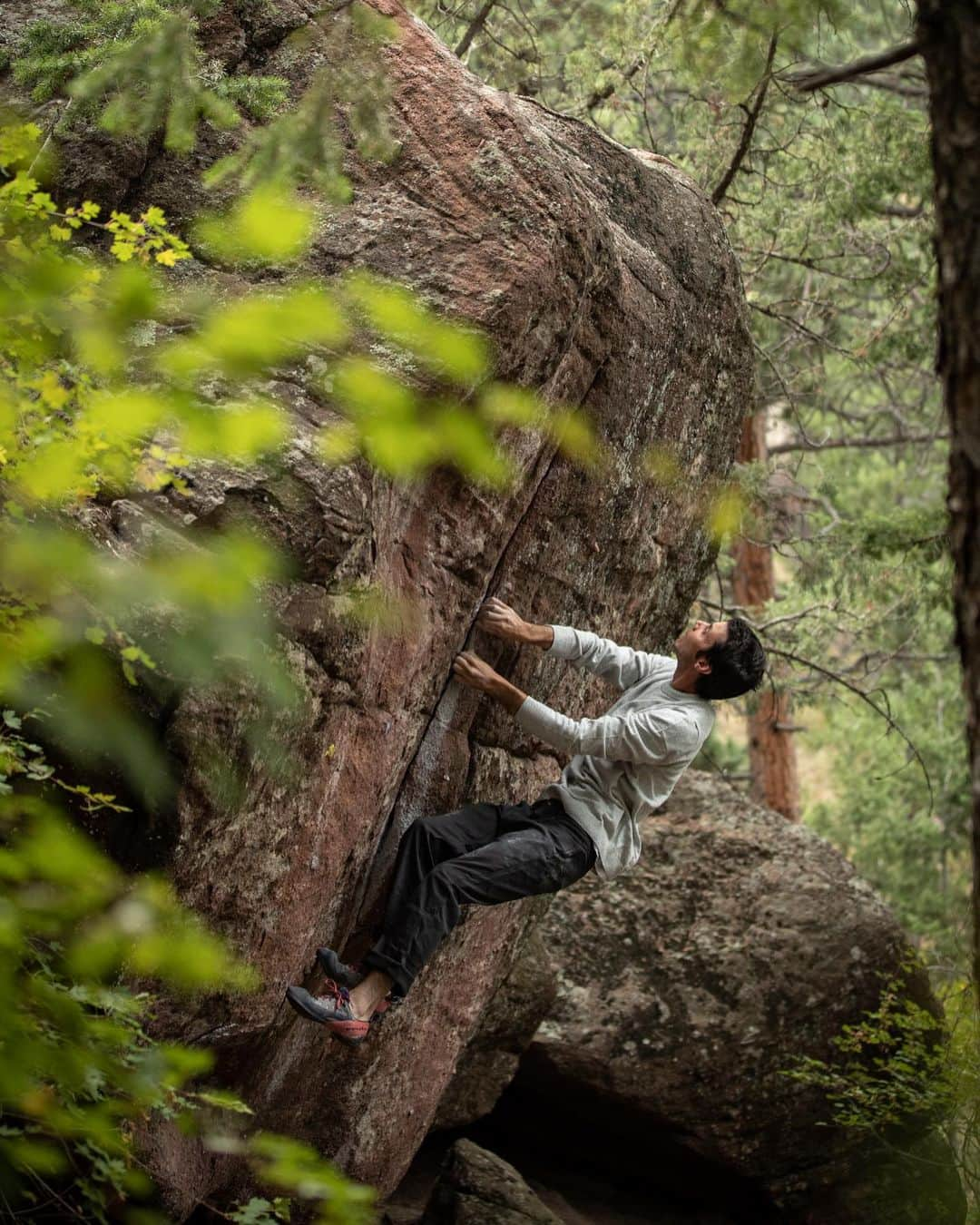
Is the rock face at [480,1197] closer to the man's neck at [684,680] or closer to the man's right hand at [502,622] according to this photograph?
the man's neck at [684,680]

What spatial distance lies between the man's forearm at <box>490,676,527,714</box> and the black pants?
574mm

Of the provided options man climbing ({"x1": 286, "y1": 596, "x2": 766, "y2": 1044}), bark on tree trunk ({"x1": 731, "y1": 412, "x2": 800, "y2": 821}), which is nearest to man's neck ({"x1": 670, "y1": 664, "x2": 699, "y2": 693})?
man climbing ({"x1": 286, "y1": 596, "x2": 766, "y2": 1044})

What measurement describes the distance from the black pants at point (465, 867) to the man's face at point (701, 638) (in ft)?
3.18

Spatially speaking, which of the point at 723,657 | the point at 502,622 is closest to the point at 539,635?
the point at 502,622

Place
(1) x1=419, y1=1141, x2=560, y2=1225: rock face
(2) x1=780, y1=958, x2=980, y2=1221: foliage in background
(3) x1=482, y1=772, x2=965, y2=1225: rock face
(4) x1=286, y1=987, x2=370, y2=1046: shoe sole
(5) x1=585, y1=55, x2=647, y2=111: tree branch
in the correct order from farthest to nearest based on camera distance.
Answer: (5) x1=585, y1=55, x2=647, y2=111: tree branch → (3) x1=482, y1=772, x2=965, y2=1225: rock face → (2) x1=780, y1=958, x2=980, y2=1221: foliage in background → (1) x1=419, y1=1141, x2=560, y2=1225: rock face → (4) x1=286, y1=987, x2=370, y2=1046: shoe sole

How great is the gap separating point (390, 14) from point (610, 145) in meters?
1.65

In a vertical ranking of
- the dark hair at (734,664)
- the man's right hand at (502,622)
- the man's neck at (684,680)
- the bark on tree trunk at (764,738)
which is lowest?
the bark on tree trunk at (764,738)

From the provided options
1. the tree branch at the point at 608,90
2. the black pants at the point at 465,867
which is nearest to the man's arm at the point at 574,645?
the black pants at the point at 465,867

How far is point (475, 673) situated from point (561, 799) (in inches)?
30.0

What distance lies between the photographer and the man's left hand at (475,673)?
5949 millimetres

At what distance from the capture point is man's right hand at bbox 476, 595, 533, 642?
607 centimetres

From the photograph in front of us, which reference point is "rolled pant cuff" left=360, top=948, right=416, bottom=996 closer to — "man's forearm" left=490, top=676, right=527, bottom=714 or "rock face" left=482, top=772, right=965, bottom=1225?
"man's forearm" left=490, top=676, right=527, bottom=714

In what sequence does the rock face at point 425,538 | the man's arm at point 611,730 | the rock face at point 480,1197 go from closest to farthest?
the rock face at point 425,538 < the man's arm at point 611,730 < the rock face at point 480,1197

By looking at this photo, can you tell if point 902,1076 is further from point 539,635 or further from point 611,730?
point 539,635
